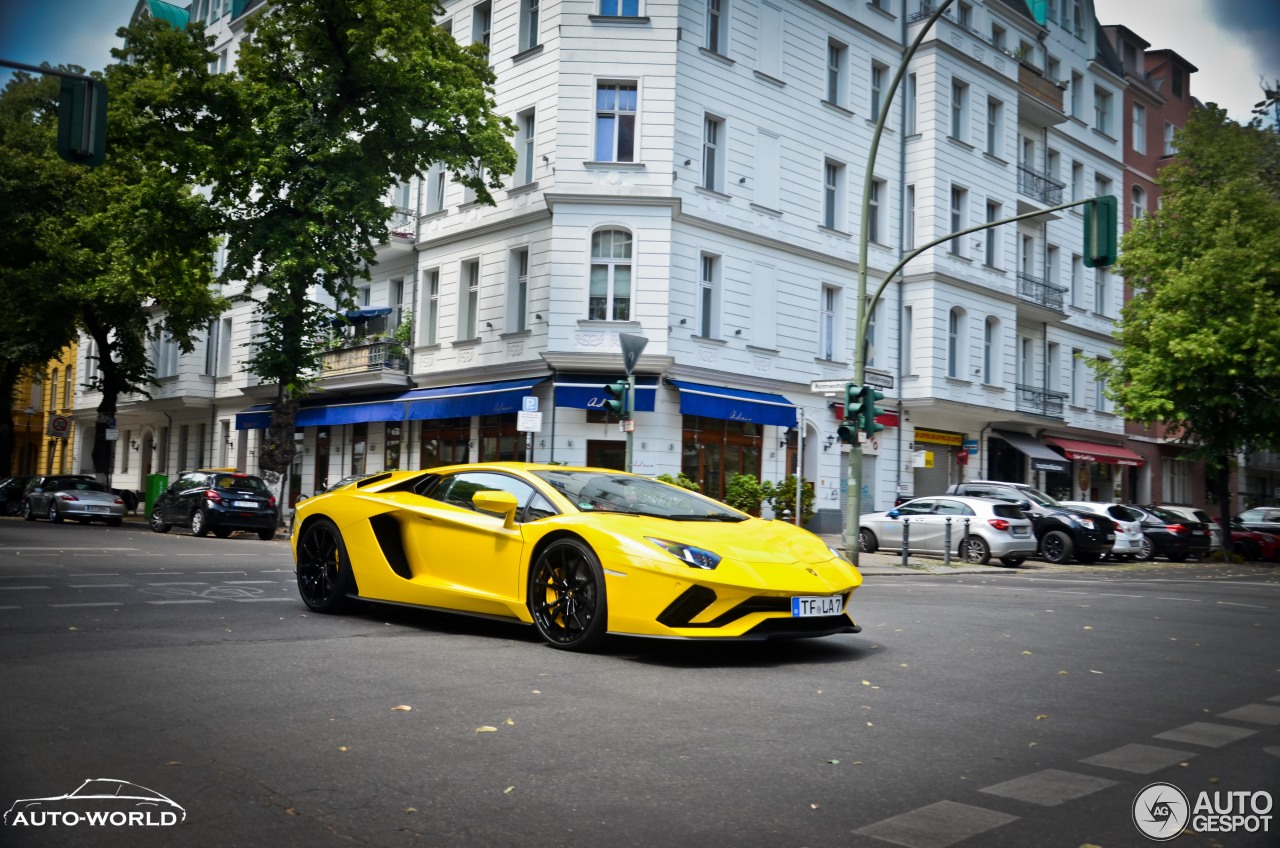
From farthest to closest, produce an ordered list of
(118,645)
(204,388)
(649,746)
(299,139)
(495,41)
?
1. (204,388)
2. (495,41)
3. (299,139)
4. (118,645)
5. (649,746)

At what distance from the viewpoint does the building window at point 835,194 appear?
1339 inches

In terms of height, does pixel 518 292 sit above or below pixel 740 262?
below

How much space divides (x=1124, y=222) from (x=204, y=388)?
3783 centimetres

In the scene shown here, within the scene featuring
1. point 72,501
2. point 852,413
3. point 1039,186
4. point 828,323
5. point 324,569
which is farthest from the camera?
point 1039,186

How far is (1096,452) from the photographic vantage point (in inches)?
1672

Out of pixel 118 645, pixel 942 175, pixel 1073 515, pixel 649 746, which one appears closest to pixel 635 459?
pixel 1073 515

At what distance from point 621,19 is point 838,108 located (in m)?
7.87

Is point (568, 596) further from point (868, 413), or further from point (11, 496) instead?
point (11, 496)

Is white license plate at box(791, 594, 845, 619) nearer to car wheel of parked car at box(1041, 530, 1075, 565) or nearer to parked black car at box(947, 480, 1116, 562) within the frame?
parked black car at box(947, 480, 1116, 562)

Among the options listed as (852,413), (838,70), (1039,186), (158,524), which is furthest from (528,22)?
(1039,186)

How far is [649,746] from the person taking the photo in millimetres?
5145

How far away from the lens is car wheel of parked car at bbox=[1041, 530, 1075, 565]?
26.3m

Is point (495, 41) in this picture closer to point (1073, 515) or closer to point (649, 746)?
point (1073, 515)

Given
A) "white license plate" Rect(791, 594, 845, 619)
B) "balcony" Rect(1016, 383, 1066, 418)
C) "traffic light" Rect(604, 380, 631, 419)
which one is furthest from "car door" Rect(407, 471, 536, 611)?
"balcony" Rect(1016, 383, 1066, 418)
